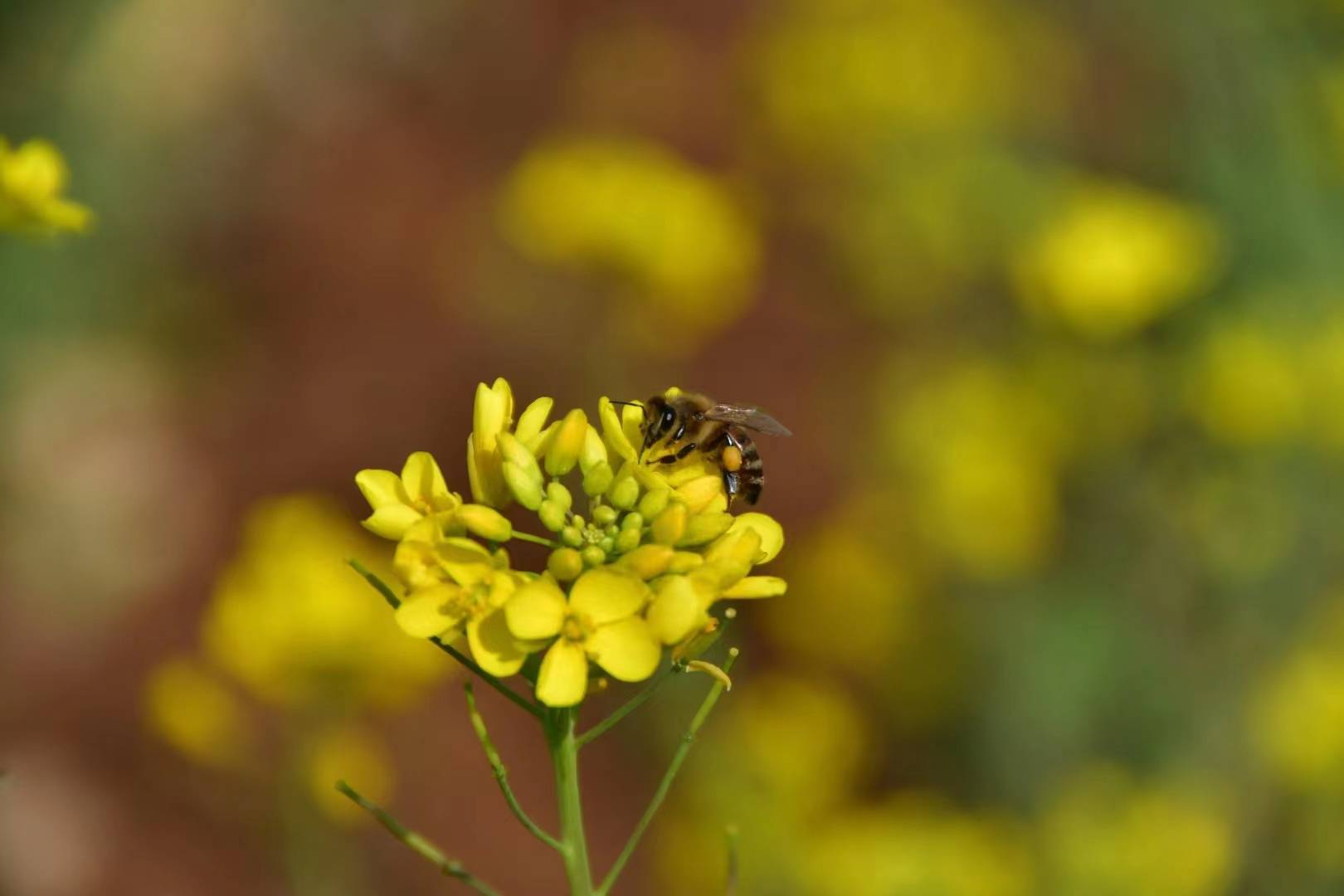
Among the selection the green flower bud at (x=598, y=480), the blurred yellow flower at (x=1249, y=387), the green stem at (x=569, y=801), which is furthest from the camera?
the blurred yellow flower at (x=1249, y=387)

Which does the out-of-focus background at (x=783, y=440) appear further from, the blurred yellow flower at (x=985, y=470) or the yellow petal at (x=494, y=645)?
the yellow petal at (x=494, y=645)

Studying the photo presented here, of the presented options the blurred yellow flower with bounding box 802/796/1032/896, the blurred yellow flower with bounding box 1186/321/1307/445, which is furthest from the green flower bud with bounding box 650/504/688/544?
the blurred yellow flower with bounding box 1186/321/1307/445

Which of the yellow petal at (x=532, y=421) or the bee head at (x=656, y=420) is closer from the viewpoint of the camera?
the yellow petal at (x=532, y=421)

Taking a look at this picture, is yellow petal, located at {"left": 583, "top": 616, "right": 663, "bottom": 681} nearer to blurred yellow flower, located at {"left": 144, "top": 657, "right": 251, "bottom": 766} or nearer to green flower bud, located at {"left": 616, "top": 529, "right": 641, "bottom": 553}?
green flower bud, located at {"left": 616, "top": 529, "right": 641, "bottom": 553}

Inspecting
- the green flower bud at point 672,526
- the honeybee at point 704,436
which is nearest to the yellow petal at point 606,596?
the green flower bud at point 672,526

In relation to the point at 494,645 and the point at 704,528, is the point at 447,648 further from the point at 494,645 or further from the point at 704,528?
the point at 704,528

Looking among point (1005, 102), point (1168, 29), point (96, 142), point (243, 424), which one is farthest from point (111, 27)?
point (1168, 29)

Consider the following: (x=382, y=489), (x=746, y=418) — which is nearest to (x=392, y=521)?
(x=382, y=489)
